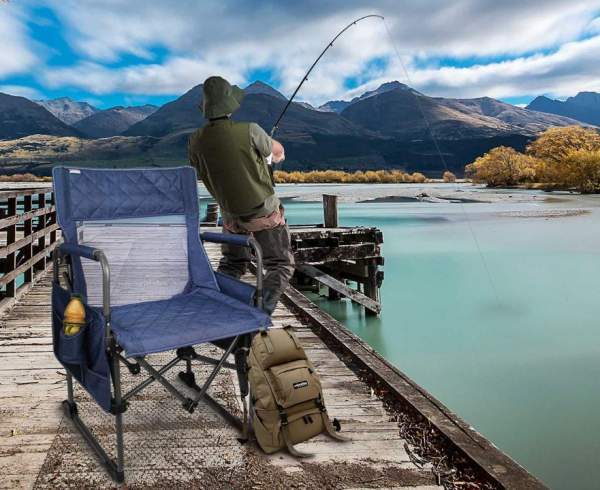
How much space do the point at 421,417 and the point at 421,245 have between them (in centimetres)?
2262

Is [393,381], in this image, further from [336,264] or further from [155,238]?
[336,264]

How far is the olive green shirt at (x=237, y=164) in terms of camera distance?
117 inches

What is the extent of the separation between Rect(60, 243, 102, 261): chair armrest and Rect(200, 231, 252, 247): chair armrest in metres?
0.71

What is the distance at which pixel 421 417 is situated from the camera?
8.76 ft

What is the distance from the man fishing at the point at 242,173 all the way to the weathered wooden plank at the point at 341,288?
5530 millimetres

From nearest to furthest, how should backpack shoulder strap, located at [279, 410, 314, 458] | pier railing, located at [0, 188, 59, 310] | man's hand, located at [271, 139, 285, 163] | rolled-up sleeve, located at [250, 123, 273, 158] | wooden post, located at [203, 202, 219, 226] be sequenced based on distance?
backpack shoulder strap, located at [279, 410, 314, 458]
rolled-up sleeve, located at [250, 123, 273, 158]
man's hand, located at [271, 139, 285, 163]
pier railing, located at [0, 188, 59, 310]
wooden post, located at [203, 202, 219, 226]

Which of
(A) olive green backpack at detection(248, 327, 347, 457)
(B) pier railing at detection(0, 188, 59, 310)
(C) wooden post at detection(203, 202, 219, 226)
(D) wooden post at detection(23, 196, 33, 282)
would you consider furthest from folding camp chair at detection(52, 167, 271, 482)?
(C) wooden post at detection(203, 202, 219, 226)


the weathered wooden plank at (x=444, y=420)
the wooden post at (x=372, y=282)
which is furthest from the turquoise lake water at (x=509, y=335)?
the weathered wooden plank at (x=444, y=420)

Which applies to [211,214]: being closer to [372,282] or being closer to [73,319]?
[372,282]

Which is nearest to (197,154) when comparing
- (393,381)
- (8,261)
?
(393,381)

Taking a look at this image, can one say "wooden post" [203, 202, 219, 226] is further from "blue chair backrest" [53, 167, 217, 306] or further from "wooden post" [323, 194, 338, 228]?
"blue chair backrest" [53, 167, 217, 306]

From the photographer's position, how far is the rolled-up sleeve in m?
2.95

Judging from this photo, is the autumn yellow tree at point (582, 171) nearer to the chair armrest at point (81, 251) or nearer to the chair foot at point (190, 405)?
the chair foot at point (190, 405)

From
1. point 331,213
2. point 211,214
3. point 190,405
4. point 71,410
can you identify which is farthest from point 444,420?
point 211,214
